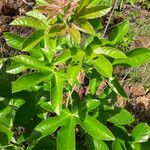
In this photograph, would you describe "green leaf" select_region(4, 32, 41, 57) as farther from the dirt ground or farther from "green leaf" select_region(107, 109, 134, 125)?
the dirt ground

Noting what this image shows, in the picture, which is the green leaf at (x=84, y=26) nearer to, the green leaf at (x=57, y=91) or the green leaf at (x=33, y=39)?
the green leaf at (x=33, y=39)

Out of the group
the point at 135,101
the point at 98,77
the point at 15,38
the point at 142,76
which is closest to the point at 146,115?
the point at 135,101

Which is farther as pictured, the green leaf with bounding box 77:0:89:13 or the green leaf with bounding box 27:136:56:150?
the green leaf with bounding box 27:136:56:150

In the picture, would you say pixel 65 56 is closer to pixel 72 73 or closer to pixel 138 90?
pixel 72 73

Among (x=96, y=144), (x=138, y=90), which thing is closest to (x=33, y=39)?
(x=96, y=144)

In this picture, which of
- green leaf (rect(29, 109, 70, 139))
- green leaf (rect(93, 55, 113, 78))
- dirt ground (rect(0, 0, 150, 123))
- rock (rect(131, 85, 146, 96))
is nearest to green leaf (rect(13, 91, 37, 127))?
green leaf (rect(29, 109, 70, 139))

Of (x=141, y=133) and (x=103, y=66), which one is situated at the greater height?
(x=103, y=66)
